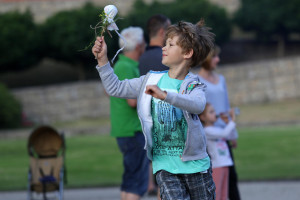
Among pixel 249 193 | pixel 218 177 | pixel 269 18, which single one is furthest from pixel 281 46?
pixel 218 177

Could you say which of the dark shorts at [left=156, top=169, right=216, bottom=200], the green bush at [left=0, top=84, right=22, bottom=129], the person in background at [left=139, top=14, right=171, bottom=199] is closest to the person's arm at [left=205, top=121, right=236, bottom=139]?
the person in background at [left=139, top=14, right=171, bottom=199]

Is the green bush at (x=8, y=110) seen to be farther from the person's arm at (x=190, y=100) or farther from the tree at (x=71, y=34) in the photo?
the person's arm at (x=190, y=100)

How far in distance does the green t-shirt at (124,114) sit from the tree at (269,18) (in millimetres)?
24692

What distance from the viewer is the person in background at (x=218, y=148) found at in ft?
19.9

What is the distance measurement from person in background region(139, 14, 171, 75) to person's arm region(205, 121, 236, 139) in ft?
2.88

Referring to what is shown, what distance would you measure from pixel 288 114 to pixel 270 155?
507 inches

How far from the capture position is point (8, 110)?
2344 cm

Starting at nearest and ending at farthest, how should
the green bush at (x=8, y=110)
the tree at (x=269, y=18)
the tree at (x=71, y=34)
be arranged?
the green bush at (x=8, y=110) → the tree at (x=71, y=34) → the tree at (x=269, y=18)

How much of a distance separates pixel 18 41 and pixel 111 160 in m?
15.5

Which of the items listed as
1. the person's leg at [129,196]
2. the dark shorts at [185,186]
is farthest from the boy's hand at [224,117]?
the dark shorts at [185,186]

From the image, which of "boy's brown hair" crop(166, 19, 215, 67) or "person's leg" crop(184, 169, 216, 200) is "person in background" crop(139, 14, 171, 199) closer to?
"boy's brown hair" crop(166, 19, 215, 67)

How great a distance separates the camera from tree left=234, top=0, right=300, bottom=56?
2997cm

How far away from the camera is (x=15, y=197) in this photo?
8555 mm

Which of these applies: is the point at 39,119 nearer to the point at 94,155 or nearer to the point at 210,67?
the point at 94,155
